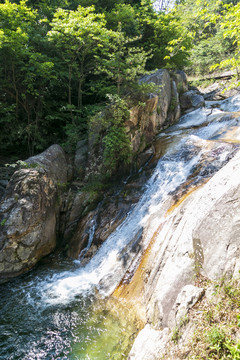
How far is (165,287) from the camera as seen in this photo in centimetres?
406

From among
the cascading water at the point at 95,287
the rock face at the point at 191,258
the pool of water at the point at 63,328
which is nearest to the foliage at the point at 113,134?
the cascading water at the point at 95,287

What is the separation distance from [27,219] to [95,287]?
3103 millimetres

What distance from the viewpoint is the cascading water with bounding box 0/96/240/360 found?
4.40 meters

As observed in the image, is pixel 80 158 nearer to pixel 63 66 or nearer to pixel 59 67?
pixel 59 67

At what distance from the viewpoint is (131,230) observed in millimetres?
6898

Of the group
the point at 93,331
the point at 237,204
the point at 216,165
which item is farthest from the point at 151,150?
the point at 93,331

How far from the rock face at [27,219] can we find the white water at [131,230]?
121cm

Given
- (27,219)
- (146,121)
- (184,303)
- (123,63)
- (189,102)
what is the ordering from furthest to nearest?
(189,102)
(146,121)
(123,63)
(27,219)
(184,303)

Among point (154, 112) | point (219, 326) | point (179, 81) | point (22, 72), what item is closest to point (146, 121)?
point (154, 112)

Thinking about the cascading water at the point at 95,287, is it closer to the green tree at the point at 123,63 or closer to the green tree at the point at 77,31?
the green tree at the point at 123,63

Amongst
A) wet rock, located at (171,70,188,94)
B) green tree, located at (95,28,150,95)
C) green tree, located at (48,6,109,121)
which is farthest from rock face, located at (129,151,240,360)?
wet rock, located at (171,70,188,94)

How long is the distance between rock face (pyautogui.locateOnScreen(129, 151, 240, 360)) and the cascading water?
3.07 ft

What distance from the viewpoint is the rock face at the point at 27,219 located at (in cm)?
673

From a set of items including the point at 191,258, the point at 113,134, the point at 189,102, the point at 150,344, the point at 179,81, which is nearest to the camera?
the point at 150,344
